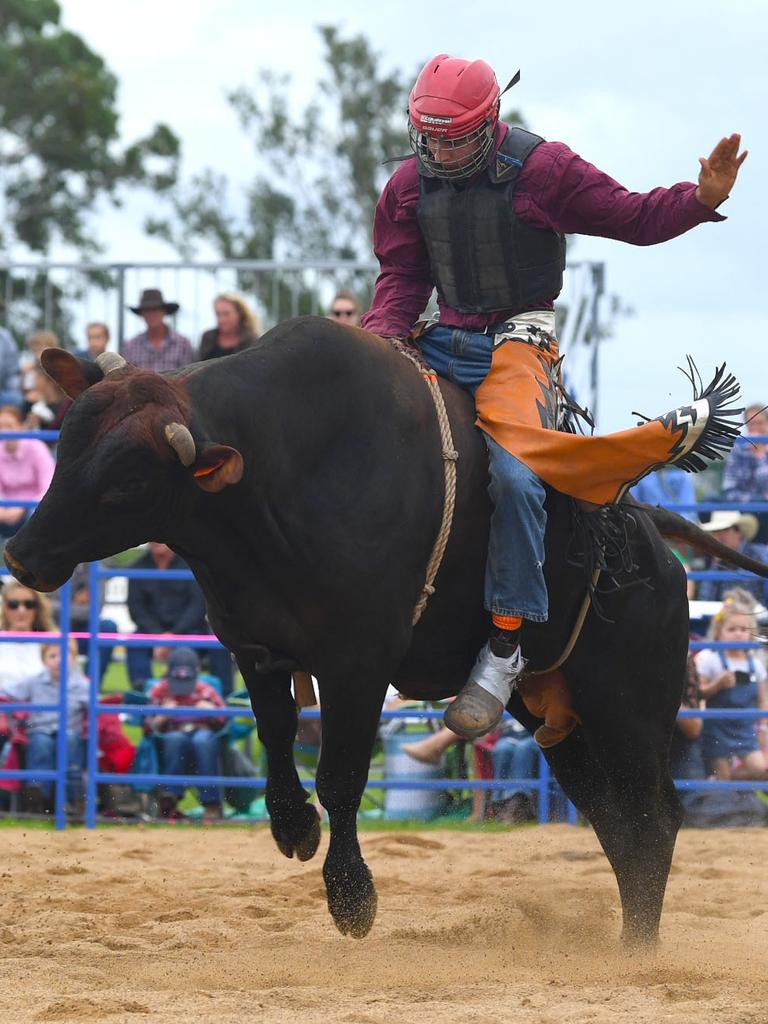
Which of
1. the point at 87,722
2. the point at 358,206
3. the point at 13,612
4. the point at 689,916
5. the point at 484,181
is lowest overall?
the point at 689,916

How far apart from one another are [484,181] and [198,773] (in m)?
4.39

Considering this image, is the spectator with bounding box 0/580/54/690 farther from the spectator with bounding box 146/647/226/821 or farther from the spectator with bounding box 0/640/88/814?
the spectator with bounding box 146/647/226/821

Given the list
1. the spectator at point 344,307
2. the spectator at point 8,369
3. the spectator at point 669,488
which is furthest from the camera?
the spectator at point 8,369

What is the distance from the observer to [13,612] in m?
8.20

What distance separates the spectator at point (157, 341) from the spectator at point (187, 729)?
227 cm

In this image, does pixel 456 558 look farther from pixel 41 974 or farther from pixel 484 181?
pixel 41 974

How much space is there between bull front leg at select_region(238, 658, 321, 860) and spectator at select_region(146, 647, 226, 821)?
→ 3.36 metres

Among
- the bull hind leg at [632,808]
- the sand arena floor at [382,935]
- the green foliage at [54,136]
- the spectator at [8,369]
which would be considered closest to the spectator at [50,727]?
the sand arena floor at [382,935]

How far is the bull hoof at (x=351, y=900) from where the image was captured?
4.46m

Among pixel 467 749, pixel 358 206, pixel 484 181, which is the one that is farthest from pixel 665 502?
pixel 358 206

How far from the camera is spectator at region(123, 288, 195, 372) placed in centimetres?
982

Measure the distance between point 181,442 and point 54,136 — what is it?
30.7m

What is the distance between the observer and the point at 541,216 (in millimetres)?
4734

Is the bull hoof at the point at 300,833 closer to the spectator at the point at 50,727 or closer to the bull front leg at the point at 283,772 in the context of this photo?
the bull front leg at the point at 283,772
